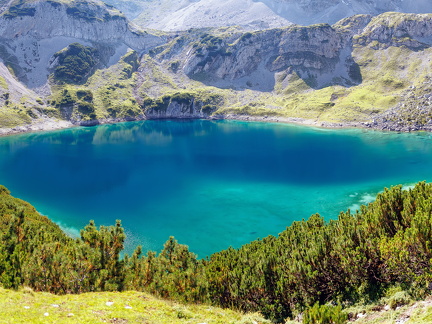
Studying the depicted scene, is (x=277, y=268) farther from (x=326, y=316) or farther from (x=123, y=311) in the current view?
(x=123, y=311)

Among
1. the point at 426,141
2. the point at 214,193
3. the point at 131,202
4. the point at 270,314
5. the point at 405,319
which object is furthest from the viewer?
the point at 426,141

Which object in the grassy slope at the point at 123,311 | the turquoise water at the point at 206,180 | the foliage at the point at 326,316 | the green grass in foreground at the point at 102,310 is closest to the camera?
the foliage at the point at 326,316

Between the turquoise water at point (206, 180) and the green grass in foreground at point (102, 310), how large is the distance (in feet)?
111

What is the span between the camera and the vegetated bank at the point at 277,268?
21469mm

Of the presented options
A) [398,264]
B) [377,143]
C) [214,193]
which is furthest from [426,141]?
[398,264]

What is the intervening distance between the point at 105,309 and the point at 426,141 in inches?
7040

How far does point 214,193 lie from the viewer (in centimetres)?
8481

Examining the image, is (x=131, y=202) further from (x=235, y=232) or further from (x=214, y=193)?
(x=235, y=232)

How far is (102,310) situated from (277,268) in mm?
14390

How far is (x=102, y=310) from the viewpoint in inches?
743

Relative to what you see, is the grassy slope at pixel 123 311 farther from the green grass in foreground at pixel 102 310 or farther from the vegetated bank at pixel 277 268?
the vegetated bank at pixel 277 268

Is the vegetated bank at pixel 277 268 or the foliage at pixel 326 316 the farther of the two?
the vegetated bank at pixel 277 268

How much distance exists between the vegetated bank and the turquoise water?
30.1 m

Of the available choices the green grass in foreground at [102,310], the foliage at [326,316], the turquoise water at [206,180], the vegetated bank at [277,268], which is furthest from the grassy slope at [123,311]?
the turquoise water at [206,180]
